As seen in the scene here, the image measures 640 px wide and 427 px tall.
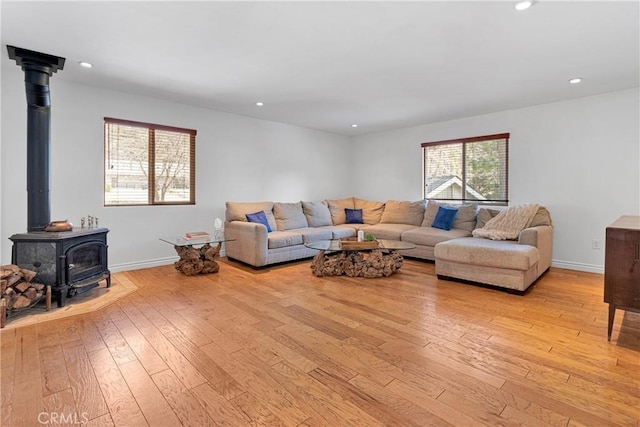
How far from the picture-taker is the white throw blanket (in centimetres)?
395

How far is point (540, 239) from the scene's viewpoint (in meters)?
3.64

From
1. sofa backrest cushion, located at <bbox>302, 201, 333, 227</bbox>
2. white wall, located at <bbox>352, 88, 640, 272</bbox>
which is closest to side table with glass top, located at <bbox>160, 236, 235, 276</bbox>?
sofa backrest cushion, located at <bbox>302, 201, 333, 227</bbox>

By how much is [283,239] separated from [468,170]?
335cm

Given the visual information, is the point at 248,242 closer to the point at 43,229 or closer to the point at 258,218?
the point at 258,218

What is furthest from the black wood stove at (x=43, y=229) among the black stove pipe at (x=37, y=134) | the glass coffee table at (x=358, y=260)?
the glass coffee table at (x=358, y=260)

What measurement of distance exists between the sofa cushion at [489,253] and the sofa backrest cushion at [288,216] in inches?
93.7

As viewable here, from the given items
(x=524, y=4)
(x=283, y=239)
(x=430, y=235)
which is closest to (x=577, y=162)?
(x=430, y=235)

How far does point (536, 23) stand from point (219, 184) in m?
4.36

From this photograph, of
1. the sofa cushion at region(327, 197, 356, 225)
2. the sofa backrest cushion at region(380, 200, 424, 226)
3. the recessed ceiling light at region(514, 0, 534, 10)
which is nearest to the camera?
the recessed ceiling light at region(514, 0, 534, 10)

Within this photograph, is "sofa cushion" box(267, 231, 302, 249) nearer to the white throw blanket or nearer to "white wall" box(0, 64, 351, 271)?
"white wall" box(0, 64, 351, 271)

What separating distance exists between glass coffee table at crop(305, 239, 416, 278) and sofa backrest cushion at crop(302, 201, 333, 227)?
4.93 ft

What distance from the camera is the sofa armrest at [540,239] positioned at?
3574 mm

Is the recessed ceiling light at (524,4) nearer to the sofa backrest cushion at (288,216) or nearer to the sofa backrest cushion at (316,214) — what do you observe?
the sofa backrest cushion at (288,216)

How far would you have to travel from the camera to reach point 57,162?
12.1ft
